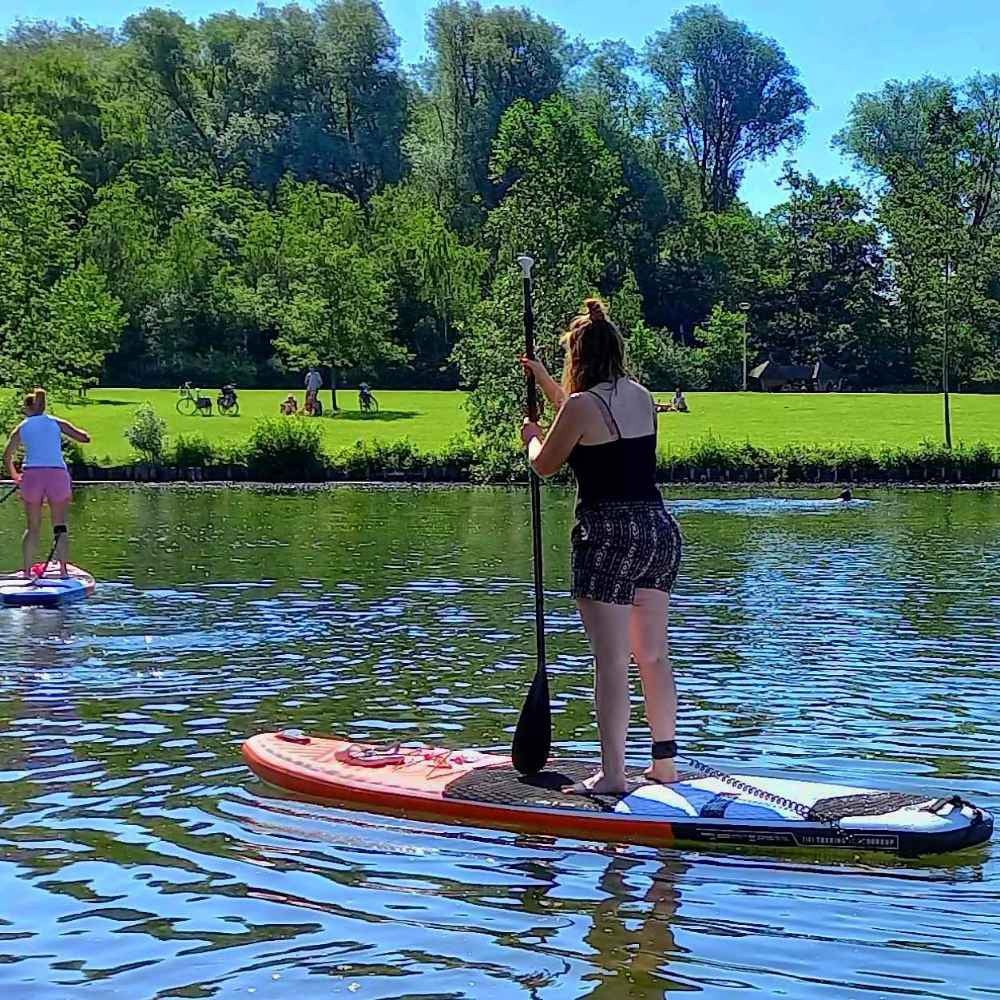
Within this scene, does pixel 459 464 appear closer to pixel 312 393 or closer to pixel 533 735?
Answer: pixel 312 393

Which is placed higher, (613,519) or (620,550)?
(613,519)

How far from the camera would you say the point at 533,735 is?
9.05 meters

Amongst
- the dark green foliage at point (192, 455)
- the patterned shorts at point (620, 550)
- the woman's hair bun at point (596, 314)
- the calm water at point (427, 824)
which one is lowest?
the calm water at point (427, 824)

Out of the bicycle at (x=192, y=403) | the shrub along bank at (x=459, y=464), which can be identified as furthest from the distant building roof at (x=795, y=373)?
the shrub along bank at (x=459, y=464)

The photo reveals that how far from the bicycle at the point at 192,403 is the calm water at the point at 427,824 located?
3884 cm

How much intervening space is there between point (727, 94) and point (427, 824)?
105m

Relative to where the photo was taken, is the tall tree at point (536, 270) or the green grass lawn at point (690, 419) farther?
the green grass lawn at point (690, 419)

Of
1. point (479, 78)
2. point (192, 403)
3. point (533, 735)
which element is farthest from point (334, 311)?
point (533, 735)

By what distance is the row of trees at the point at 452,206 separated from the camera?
194 ft

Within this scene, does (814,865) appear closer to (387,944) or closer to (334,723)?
(387,944)

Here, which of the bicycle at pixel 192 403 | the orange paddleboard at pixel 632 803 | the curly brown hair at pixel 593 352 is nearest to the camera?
the orange paddleboard at pixel 632 803

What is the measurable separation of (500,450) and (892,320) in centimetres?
4108

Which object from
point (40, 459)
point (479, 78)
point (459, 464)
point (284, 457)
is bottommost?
point (459, 464)

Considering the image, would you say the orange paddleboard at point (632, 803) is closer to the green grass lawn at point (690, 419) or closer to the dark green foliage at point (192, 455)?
the dark green foliage at point (192, 455)
